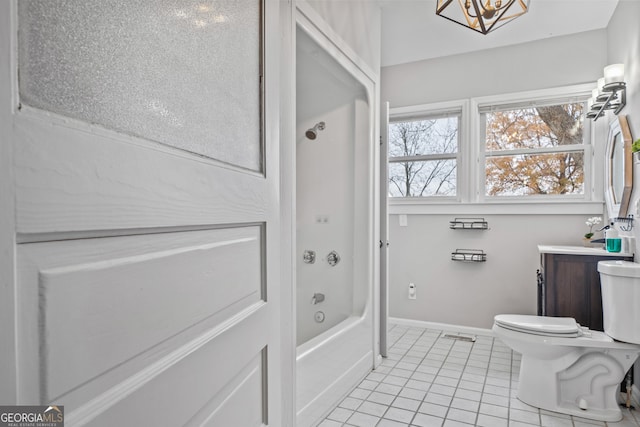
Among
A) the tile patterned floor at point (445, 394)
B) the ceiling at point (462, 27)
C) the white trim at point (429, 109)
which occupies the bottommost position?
the tile patterned floor at point (445, 394)

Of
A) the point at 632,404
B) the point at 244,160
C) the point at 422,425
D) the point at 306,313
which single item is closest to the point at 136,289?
the point at 244,160

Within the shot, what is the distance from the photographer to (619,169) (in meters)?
2.67

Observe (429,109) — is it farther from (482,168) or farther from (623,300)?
(623,300)

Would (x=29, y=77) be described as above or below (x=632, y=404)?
above

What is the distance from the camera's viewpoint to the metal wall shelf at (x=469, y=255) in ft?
11.3

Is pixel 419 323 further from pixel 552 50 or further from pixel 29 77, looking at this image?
pixel 29 77

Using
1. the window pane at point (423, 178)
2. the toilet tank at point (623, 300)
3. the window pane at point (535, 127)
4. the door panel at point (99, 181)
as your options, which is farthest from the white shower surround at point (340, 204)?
the door panel at point (99, 181)

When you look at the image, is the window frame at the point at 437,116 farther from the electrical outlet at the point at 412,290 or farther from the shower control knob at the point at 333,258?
the shower control knob at the point at 333,258

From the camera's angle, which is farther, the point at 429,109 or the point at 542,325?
the point at 429,109

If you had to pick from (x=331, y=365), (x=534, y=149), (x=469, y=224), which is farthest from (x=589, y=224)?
(x=331, y=365)

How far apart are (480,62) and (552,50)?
558 millimetres

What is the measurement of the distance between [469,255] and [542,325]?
1270 millimetres

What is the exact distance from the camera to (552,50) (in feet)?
10.7

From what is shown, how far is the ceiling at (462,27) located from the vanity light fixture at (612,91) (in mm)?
531
